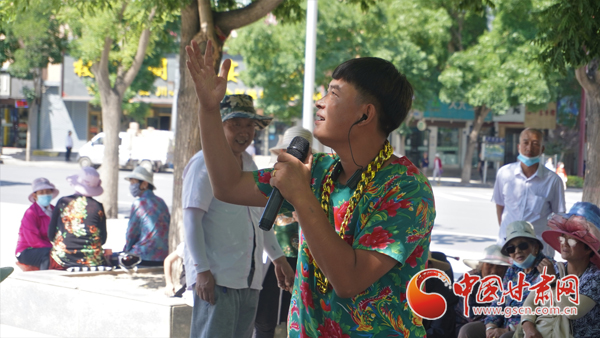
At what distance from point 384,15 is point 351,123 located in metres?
24.6

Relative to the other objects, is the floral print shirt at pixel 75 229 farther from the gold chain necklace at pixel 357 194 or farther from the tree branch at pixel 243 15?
the gold chain necklace at pixel 357 194

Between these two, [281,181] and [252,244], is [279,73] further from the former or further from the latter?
[281,181]

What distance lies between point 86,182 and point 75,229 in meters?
0.49

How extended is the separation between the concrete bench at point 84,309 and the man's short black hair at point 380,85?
11.5ft

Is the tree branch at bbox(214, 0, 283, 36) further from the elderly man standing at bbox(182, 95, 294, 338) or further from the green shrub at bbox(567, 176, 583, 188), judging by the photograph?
the green shrub at bbox(567, 176, 583, 188)

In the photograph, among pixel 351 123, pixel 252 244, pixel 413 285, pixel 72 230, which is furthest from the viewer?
pixel 72 230

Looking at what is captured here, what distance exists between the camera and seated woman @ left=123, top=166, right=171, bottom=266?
24.2 feet

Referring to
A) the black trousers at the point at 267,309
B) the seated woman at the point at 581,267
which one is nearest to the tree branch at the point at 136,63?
the black trousers at the point at 267,309

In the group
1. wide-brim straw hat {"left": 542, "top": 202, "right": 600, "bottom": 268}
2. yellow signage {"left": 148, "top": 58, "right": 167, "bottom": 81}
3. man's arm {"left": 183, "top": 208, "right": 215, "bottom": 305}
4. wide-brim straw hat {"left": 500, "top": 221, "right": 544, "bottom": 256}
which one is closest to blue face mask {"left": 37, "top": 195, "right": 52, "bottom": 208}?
man's arm {"left": 183, "top": 208, "right": 215, "bottom": 305}

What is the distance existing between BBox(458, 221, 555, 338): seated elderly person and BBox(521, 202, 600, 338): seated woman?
0.39 metres

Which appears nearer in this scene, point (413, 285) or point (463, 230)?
point (413, 285)

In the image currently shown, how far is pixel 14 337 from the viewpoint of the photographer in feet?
18.8

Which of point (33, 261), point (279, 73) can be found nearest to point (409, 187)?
point (33, 261)

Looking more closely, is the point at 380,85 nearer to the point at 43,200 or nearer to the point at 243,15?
the point at 243,15
